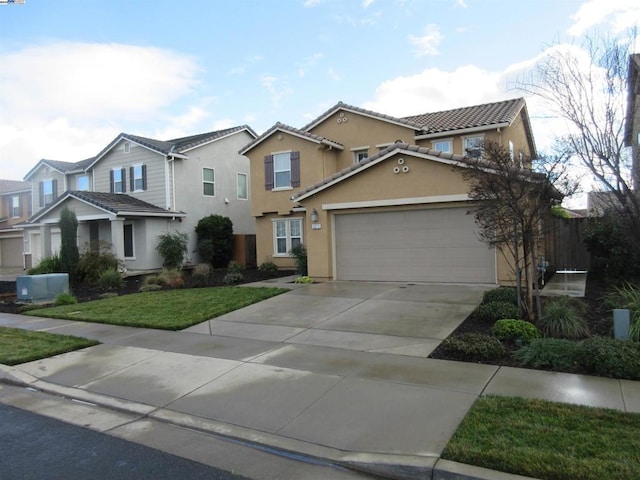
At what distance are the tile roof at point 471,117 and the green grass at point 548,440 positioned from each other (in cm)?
1404

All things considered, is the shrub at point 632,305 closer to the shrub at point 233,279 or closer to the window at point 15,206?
the shrub at point 233,279

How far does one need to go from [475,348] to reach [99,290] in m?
14.4

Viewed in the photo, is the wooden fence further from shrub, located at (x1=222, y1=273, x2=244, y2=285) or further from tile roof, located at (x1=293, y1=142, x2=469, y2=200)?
shrub, located at (x1=222, y1=273, x2=244, y2=285)

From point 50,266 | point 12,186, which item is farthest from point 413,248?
point 12,186

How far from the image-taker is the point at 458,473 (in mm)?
3727

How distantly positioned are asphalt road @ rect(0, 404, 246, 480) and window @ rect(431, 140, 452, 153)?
52.3 feet

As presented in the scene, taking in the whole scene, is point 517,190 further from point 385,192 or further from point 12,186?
point 12,186

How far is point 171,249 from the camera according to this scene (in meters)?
22.1

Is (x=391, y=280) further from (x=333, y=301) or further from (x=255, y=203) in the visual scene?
(x=255, y=203)

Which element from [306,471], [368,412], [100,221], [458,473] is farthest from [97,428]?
[100,221]

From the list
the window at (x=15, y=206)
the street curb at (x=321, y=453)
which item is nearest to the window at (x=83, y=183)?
the window at (x=15, y=206)

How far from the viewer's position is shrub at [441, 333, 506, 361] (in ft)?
22.2

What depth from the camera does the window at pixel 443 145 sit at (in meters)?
18.1

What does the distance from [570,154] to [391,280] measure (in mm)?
7107
